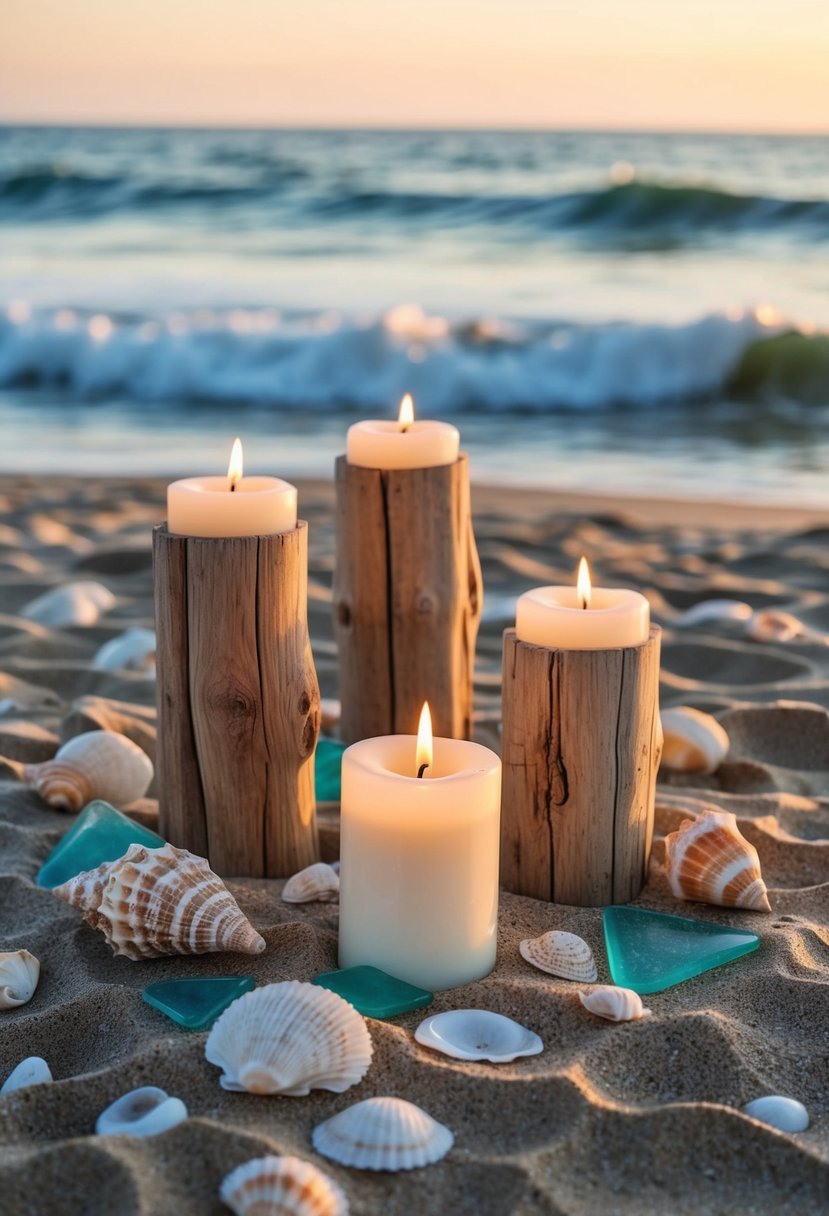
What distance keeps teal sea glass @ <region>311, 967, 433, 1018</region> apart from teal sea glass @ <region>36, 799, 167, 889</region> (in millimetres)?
452

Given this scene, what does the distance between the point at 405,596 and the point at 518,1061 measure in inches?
40.1

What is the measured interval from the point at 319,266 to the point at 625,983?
1066cm

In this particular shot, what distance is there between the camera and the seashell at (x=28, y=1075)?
1.51m

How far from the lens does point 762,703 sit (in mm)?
2852

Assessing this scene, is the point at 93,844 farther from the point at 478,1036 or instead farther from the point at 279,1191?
the point at 279,1191

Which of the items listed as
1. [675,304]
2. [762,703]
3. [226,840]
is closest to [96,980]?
[226,840]

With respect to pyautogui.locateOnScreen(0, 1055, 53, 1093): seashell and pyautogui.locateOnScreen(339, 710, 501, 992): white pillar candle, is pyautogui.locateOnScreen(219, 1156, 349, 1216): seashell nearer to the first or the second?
pyautogui.locateOnScreen(0, 1055, 53, 1093): seashell

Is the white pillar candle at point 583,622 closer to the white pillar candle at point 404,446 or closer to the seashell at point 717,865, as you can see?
the seashell at point 717,865

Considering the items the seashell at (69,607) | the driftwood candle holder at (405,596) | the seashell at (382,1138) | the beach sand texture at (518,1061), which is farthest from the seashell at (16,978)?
the seashell at (69,607)

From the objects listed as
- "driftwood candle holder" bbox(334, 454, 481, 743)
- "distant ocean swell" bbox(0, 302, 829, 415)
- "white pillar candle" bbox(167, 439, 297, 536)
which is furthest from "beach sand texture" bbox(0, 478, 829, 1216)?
"distant ocean swell" bbox(0, 302, 829, 415)

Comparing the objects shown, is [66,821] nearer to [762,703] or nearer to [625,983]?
[625,983]

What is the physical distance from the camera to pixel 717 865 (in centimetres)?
195

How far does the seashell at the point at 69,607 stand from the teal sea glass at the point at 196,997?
187 centimetres

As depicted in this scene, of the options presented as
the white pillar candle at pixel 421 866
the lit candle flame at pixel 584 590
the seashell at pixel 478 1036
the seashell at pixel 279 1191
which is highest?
the lit candle flame at pixel 584 590
